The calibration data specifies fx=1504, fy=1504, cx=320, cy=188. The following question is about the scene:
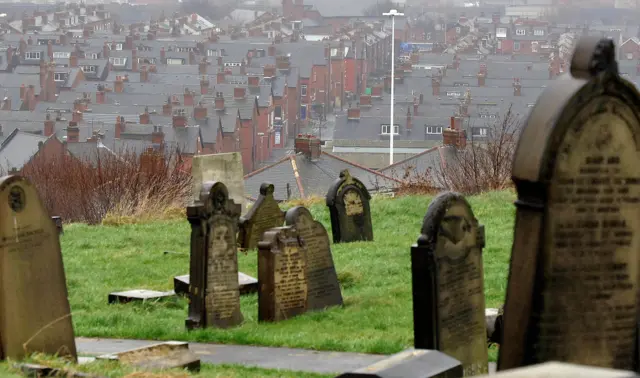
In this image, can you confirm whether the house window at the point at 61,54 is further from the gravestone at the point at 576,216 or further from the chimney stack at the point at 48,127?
the gravestone at the point at 576,216

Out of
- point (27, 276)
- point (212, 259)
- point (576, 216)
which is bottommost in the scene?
point (212, 259)

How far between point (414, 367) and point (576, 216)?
1338 millimetres

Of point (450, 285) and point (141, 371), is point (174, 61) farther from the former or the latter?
point (141, 371)

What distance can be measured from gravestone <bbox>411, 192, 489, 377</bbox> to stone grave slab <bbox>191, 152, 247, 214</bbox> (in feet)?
51.2

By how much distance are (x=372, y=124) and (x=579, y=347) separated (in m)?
87.4

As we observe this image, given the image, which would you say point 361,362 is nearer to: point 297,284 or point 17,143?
point 297,284

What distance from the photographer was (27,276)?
11.5 metres

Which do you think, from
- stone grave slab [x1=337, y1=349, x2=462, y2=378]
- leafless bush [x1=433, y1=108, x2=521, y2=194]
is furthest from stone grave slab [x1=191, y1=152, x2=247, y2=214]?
stone grave slab [x1=337, y1=349, x2=462, y2=378]

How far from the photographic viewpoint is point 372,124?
9631 centimetres

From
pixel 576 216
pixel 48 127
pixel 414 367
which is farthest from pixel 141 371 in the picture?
pixel 48 127

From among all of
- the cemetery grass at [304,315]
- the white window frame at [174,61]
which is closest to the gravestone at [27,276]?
the cemetery grass at [304,315]

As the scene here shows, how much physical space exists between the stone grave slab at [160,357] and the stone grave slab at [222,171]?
14681mm

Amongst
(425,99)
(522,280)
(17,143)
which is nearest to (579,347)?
(522,280)

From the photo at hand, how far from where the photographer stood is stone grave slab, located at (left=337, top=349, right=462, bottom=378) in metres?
8.12
